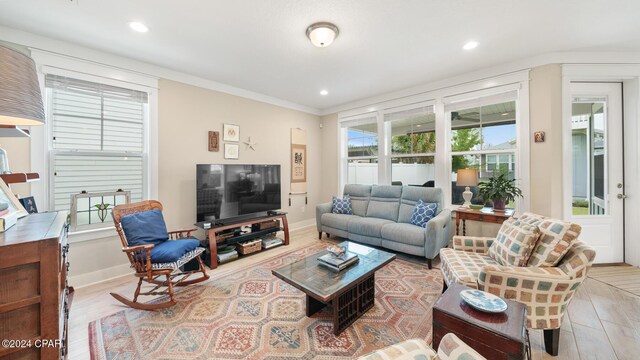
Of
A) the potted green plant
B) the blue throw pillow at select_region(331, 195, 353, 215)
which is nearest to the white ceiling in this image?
the potted green plant

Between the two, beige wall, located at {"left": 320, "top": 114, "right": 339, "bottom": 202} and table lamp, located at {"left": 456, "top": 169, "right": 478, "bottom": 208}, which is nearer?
table lamp, located at {"left": 456, "top": 169, "right": 478, "bottom": 208}

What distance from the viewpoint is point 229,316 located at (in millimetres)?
2107

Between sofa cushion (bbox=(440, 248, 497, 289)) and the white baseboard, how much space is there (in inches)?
144

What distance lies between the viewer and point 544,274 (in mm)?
1577

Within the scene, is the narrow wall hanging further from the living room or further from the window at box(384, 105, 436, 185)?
the window at box(384, 105, 436, 185)

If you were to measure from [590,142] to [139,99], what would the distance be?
235 inches

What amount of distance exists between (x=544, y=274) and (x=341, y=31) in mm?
2617

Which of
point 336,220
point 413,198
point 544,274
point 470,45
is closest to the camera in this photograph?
point 544,274

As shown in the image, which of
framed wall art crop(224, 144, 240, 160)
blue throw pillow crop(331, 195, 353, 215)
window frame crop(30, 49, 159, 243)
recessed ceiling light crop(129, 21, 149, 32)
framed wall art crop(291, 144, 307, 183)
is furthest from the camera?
framed wall art crop(291, 144, 307, 183)

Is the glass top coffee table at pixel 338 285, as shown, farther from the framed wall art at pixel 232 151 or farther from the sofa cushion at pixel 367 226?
the framed wall art at pixel 232 151

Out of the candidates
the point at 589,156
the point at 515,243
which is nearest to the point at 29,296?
the point at 515,243

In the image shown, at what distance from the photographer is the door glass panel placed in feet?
10.3

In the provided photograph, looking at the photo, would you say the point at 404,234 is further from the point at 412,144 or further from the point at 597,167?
the point at 597,167

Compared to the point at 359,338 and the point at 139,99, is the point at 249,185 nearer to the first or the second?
the point at 139,99
